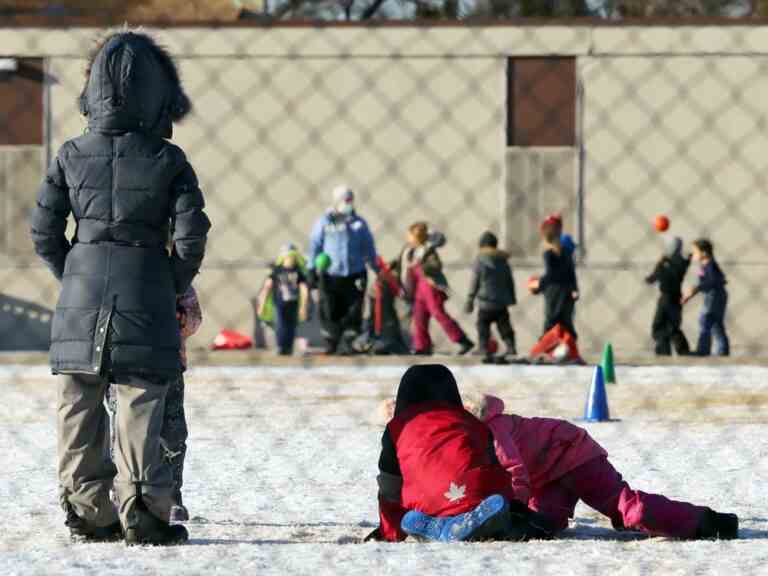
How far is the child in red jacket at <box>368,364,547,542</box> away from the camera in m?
5.70

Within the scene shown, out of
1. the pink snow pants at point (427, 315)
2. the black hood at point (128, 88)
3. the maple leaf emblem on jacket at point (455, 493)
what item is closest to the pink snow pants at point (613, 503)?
the maple leaf emblem on jacket at point (455, 493)

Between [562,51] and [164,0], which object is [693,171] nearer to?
[562,51]

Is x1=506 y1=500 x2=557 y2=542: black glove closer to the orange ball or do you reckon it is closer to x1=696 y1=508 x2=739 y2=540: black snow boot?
x1=696 y1=508 x2=739 y2=540: black snow boot

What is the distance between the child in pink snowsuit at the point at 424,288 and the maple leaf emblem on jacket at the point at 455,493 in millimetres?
11604

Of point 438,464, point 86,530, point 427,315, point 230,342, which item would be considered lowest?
point 230,342

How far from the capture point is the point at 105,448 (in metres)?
5.77

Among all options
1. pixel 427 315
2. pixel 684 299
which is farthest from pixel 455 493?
pixel 684 299

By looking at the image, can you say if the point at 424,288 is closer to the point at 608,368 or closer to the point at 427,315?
the point at 427,315

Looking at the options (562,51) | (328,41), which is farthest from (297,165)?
(562,51)

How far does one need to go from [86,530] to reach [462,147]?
51.3ft

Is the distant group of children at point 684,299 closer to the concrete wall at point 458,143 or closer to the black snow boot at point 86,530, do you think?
the concrete wall at point 458,143

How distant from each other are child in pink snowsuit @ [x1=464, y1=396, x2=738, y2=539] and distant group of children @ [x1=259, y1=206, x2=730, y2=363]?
32.9 feet

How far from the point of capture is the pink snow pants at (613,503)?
5887mm

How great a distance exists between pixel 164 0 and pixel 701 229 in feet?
34.8
